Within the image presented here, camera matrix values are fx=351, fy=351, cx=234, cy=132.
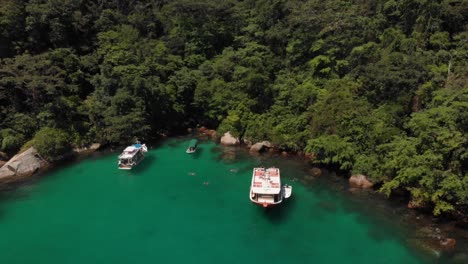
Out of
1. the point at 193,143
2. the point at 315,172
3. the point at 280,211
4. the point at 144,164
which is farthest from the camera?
the point at 193,143

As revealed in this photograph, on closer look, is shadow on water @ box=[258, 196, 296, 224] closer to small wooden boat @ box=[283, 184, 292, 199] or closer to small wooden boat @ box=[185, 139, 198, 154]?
small wooden boat @ box=[283, 184, 292, 199]

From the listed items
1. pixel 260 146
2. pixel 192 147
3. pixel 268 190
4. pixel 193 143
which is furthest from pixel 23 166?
pixel 268 190

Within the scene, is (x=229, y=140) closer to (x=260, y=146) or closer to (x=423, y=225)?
(x=260, y=146)

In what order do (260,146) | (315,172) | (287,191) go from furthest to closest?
(260,146)
(315,172)
(287,191)

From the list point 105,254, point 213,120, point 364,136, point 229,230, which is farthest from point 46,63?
point 364,136

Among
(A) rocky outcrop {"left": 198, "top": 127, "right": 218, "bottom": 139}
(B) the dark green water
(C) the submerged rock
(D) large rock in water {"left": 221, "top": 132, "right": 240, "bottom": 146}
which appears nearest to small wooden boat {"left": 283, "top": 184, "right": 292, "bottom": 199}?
(B) the dark green water

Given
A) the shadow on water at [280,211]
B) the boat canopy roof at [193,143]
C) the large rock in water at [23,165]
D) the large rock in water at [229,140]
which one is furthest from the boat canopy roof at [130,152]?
the shadow on water at [280,211]

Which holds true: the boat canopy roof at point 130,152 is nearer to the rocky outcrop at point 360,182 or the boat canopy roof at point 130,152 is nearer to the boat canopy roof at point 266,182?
the boat canopy roof at point 266,182
